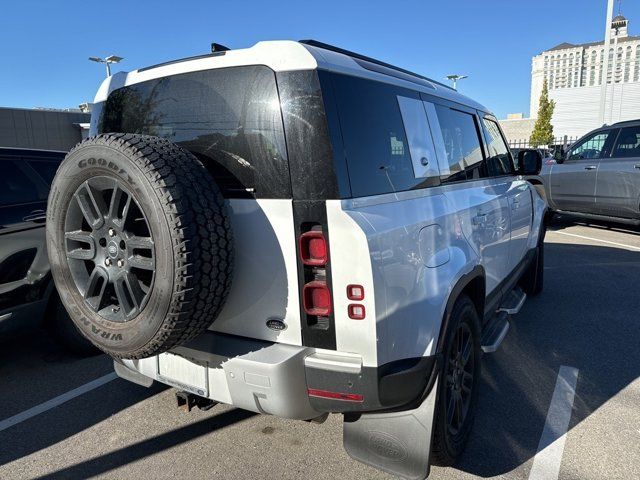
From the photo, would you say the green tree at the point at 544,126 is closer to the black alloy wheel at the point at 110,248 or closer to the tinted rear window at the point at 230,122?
the tinted rear window at the point at 230,122

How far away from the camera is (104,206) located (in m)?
2.13

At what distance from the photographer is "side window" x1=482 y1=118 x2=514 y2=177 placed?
3.87 metres

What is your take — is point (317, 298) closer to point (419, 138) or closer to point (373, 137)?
point (373, 137)

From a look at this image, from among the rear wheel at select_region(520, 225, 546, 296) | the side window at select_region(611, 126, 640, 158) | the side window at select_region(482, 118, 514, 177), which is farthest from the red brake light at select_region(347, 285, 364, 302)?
the side window at select_region(611, 126, 640, 158)

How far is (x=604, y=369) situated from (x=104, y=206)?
12.2ft

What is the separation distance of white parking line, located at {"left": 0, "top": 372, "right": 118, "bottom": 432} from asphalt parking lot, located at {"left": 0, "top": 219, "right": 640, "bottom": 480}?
0.02 metres

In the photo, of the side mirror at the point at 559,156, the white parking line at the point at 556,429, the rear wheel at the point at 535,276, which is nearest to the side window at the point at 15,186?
the white parking line at the point at 556,429

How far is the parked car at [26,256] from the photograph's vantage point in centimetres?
348

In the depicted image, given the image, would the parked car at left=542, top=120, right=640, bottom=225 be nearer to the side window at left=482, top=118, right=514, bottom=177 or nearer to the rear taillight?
the side window at left=482, top=118, right=514, bottom=177

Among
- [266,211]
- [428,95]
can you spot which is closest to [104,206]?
[266,211]

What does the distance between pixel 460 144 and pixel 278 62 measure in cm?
164

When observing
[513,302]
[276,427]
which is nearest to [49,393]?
[276,427]

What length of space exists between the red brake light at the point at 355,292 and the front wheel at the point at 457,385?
656 millimetres

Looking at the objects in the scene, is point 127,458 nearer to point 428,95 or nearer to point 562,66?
point 428,95
